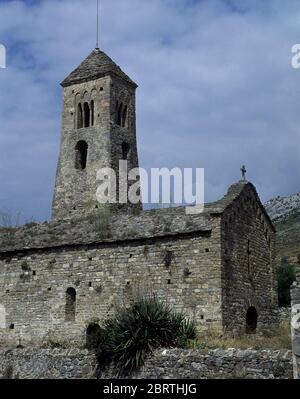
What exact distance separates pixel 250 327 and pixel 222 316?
3316mm

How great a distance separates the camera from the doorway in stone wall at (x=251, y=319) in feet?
82.9

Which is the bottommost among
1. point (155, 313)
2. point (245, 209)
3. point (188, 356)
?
point (188, 356)

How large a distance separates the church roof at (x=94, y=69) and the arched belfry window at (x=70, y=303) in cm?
1695

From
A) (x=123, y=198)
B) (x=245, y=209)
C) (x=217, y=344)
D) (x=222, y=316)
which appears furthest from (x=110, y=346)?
(x=123, y=198)

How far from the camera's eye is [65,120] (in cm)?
3969

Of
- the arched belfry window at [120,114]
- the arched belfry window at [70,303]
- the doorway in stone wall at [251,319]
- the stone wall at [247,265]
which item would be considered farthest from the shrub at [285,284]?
the arched belfry window at [70,303]

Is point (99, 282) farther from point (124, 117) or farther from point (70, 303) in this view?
point (124, 117)

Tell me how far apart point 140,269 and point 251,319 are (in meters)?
5.18

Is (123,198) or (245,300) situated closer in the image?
(245,300)

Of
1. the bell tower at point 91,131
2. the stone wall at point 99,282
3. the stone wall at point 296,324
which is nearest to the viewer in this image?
the stone wall at point 296,324

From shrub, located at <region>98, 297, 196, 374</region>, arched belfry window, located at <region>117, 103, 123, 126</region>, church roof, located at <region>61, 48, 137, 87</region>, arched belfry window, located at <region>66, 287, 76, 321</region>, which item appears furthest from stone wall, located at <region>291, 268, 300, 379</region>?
church roof, located at <region>61, 48, 137, 87</region>

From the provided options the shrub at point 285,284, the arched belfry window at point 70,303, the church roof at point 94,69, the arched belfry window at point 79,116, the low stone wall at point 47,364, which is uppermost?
the church roof at point 94,69

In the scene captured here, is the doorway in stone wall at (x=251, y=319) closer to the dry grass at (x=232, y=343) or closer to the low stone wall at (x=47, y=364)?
the dry grass at (x=232, y=343)

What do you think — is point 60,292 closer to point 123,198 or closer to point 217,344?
point 217,344
